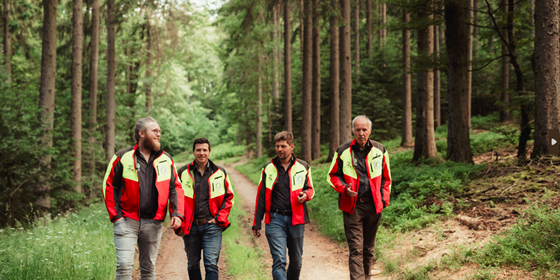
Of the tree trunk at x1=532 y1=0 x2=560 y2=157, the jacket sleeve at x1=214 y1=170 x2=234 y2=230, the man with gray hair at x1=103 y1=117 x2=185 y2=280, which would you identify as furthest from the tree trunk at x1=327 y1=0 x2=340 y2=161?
the man with gray hair at x1=103 y1=117 x2=185 y2=280

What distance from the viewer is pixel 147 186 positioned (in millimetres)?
3908

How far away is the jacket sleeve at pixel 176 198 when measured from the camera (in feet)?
13.0

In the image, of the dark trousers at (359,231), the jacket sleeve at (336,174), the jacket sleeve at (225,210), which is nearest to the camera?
the jacket sleeve at (225,210)

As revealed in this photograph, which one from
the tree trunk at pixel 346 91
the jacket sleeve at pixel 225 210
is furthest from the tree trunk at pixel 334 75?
the jacket sleeve at pixel 225 210

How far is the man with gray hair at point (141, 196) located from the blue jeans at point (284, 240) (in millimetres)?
1058

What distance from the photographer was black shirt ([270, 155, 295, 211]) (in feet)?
14.1

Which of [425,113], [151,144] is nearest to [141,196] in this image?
[151,144]

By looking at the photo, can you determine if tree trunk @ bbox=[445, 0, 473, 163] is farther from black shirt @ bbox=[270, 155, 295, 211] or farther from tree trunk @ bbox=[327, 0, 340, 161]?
tree trunk @ bbox=[327, 0, 340, 161]

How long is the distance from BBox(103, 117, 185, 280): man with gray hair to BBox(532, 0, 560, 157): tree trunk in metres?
7.07

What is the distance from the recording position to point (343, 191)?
4500 millimetres

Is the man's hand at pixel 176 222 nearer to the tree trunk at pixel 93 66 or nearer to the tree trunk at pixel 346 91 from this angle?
the tree trunk at pixel 346 91

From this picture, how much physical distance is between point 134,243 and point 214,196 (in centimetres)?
100

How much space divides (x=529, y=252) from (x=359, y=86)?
71.2 ft

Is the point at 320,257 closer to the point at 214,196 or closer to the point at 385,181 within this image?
the point at 385,181
